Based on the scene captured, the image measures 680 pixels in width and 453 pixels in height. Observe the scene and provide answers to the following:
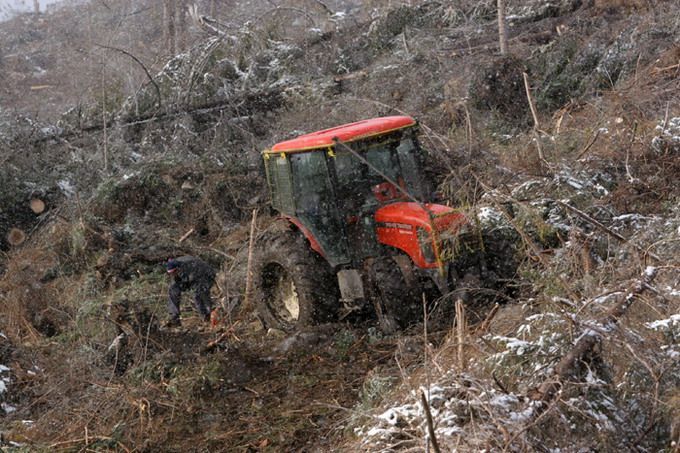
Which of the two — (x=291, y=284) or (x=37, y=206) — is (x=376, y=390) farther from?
(x=37, y=206)

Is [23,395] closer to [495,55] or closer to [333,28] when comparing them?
[495,55]

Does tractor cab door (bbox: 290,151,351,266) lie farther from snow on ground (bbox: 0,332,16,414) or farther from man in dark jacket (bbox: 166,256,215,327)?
snow on ground (bbox: 0,332,16,414)

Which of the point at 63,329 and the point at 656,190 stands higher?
the point at 656,190

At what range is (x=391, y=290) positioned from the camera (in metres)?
6.39

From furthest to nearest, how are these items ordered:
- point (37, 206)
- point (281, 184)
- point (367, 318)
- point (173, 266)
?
point (37, 206), point (173, 266), point (281, 184), point (367, 318)

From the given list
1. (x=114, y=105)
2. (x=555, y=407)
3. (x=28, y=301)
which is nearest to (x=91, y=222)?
(x=28, y=301)

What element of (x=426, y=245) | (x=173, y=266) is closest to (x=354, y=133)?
(x=426, y=245)

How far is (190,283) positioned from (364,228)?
8.19ft

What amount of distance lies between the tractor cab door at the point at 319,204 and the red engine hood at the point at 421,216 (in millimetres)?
440

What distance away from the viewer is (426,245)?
6.33m

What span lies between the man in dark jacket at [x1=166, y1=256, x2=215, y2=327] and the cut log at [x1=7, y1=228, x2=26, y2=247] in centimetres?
554

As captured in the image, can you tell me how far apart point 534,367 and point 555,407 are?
51 cm

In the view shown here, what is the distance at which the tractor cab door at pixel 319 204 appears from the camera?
22.5 feet

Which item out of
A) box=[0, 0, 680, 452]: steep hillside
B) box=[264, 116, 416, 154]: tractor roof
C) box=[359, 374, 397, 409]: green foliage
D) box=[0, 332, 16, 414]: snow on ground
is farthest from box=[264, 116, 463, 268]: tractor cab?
box=[0, 332, 16, 414]: snow on ground
